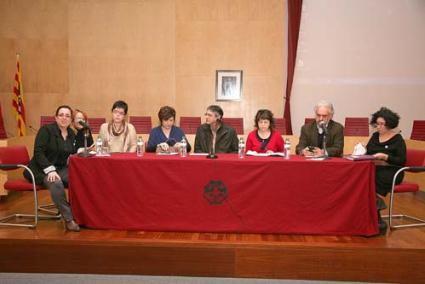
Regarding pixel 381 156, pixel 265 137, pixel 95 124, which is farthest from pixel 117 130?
pixel 95 124

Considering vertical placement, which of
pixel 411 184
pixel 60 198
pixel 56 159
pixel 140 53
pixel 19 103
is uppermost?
pixel 140 53

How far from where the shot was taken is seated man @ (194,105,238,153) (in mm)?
4113

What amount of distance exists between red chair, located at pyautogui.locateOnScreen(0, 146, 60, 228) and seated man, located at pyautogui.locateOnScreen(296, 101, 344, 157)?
7.83 ft

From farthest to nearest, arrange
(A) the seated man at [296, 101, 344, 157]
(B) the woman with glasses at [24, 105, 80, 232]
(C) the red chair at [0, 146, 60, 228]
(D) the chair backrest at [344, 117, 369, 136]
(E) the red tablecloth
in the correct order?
(D) the chair backrest at [344, 117, 369, 136] → (A) the seated man at [296, 101, 344, 157] → (C) the red chair at [0, 146, 60, 228] → (B) the woman with glasses at [24, 105, 80, 232] → (E) the red tablecloth

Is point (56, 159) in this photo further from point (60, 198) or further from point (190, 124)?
point (190, 124)

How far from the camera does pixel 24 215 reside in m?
3.91

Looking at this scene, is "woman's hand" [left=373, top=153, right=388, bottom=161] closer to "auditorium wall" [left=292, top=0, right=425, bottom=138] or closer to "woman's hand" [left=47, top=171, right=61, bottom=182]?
"woman's hand" [left=47, top=171, right=61, bottom=182]

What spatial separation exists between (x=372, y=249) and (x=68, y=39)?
6741mm

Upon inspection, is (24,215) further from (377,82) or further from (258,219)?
(377,82)

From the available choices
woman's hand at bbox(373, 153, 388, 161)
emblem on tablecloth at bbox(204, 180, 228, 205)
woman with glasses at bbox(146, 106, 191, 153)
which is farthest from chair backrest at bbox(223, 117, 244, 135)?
emblem on tablecloth at bbox(204, 180, 228, 205)

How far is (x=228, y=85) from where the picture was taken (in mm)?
7848

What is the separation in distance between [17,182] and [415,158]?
3.60 meters

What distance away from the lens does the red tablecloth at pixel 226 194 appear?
3.28 meters

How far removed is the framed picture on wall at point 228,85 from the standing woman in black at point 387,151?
420 cm
